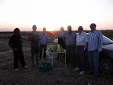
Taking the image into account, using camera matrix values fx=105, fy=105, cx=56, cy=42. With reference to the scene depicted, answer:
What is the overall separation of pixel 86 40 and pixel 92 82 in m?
1.57

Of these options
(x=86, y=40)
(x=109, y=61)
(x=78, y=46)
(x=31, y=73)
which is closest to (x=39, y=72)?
(x=31, y=73)

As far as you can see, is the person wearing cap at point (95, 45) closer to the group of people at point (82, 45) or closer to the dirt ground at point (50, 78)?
the group of people at point (82, 45)

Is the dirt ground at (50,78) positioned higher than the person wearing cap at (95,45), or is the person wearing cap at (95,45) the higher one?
the person wearing cap at (95,45)

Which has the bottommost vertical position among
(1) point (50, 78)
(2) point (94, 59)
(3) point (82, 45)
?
(1) point (50, 78)

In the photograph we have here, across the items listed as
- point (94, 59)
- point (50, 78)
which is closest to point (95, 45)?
point (94, 59)

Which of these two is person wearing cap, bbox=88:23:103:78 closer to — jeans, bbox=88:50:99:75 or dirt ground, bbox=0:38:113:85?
jeans, bbox=88:50:99:75

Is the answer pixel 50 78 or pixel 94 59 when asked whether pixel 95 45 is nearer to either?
pixel 94 59

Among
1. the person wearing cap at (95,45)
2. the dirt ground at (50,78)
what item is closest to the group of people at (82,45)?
the person wearing cap at (95,45)

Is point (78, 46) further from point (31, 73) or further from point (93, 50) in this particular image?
point (31, 73)

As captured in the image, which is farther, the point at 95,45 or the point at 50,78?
the point at 50,78

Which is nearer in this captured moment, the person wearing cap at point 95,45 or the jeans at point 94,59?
the person wearing cap at point 95,45

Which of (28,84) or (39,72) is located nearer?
(28,84)

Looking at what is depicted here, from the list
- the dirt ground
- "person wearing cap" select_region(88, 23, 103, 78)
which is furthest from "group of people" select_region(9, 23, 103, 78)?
the dirt ground

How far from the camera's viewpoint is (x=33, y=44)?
538 cm
